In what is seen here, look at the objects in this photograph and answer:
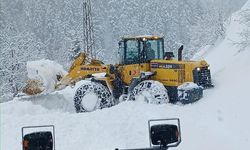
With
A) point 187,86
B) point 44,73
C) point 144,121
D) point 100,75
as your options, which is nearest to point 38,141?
point 144,121

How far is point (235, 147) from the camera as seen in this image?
366 inches

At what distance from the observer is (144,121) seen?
12273 mm

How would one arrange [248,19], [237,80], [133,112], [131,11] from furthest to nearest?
1. [131,11]
2. [248,19]
3. [237,80]
4. [133,112]

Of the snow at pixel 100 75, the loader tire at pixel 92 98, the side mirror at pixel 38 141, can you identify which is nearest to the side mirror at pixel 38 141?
the side mirror at pixel 38 141

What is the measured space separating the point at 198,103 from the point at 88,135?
428 cm

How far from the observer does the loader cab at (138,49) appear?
16172 millimetres

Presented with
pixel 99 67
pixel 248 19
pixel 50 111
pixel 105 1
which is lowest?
pixel 50 111

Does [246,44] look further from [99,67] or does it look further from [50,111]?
[50,111]

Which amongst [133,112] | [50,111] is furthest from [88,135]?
[50,111]

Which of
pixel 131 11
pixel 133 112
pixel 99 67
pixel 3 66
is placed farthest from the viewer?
pixel 131 11

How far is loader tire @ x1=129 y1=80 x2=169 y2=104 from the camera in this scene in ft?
48.5

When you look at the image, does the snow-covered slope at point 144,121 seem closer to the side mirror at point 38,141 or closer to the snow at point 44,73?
the snow at point 44,73

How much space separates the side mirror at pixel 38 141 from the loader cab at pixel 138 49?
1259cm

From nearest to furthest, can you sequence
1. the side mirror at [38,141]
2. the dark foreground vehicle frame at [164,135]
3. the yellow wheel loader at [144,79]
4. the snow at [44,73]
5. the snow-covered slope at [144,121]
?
the side mirror at [38,141]
the dark foreground vehicle frame at [164,135]
the snow-covered slope at [144,121]
the yellow wheel loader at [144,79]
the snow at [44,73]
